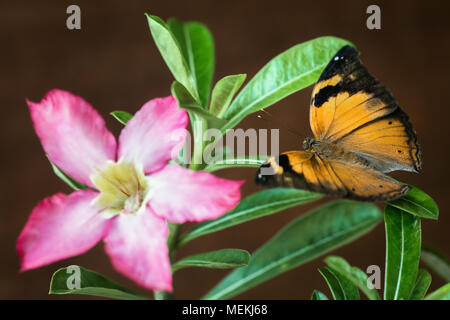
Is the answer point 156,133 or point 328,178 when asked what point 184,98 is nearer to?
point 156,133

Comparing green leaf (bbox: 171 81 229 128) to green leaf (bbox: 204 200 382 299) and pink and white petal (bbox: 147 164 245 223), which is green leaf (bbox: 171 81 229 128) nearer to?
pink and white petal (bbox: 147 164 245 223)

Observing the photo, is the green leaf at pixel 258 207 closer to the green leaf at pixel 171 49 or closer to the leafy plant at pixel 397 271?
the leafy plant at pixel 397 271

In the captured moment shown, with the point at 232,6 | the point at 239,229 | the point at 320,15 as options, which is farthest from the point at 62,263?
the point at 320,15

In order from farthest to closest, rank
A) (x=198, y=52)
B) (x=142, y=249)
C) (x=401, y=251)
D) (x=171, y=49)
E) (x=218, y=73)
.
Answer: (x=218, y=73) → (x=198, y=52) → (x=401, y=251) → (x=171, y=49) → (x=142, y=249)

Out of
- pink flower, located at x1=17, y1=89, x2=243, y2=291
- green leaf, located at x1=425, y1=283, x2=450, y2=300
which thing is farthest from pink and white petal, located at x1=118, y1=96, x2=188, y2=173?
green leaf, located at x1=425, y1=283, x2=450, y2=300

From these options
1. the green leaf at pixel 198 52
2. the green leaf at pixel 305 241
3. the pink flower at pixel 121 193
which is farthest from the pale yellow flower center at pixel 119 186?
the green leaf at pixel 305 241

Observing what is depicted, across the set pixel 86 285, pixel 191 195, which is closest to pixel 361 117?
pixel 191 195
